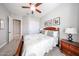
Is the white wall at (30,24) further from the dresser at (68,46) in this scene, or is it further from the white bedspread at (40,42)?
the dresser at (68,46)

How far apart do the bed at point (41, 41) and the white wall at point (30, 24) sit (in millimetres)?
143

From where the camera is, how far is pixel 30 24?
1.88m

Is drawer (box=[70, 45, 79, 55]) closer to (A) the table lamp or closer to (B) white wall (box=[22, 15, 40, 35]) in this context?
(A) the table lamp

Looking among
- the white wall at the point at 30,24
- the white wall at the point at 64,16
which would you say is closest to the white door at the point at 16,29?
the white wall at the point at 30,24

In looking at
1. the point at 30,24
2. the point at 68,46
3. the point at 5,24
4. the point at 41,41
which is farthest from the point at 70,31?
the point at 5,24

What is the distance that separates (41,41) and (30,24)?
1.76ft

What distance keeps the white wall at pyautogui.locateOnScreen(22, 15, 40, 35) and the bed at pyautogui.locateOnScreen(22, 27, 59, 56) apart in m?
0.14

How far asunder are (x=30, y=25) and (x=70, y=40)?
1112 mm

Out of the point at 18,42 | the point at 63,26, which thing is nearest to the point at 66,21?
Answer: the point at 63,26

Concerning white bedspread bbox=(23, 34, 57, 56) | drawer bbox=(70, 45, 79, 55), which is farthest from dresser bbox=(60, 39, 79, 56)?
white bedspread bbox=(23, 34, 57, 56)

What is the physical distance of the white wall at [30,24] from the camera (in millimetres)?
1811

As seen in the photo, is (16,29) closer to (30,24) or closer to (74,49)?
(30,24)

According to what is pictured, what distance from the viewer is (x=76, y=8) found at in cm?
158

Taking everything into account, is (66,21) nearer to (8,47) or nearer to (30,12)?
(30,12)
